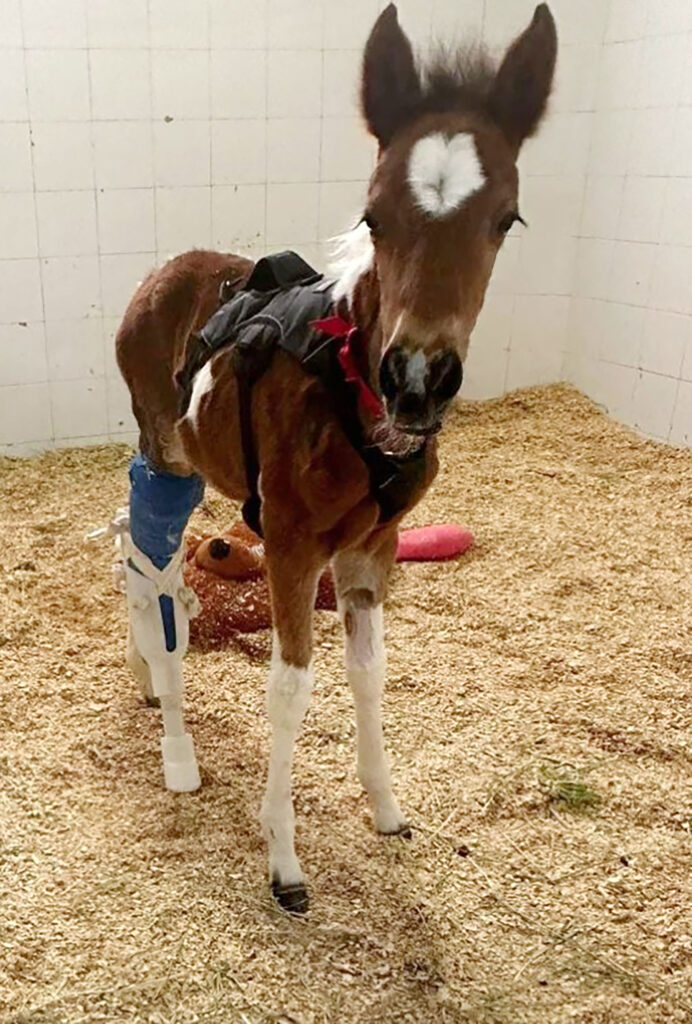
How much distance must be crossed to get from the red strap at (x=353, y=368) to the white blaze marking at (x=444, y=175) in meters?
0.27

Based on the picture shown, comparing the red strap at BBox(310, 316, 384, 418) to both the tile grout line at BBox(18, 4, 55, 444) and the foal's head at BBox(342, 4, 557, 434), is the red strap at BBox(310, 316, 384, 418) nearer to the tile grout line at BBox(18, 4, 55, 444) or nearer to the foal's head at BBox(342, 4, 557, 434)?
the foal's head at BBox(342, 4, 557, 434)

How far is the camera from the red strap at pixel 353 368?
140cm

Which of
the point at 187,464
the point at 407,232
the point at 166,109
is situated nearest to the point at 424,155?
the point at 407,232

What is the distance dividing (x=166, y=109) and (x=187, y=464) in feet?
7.59

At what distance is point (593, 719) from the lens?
221 centimetres

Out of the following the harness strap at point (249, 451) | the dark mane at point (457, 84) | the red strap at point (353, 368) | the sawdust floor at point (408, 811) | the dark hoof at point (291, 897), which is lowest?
the sawdust floor at point (408, 811)

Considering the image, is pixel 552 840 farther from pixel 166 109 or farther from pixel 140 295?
pixel 166 109

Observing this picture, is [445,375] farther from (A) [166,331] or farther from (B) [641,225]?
(B) [641,225]

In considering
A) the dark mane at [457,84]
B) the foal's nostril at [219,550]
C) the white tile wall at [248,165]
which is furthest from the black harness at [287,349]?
the white tile wall at [248,165]

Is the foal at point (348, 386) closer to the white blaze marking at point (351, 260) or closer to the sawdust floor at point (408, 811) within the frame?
the white blaze marking at point (351, 260)

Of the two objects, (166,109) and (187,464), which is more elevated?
(166,109)

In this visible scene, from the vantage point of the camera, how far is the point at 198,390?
5.63 feet

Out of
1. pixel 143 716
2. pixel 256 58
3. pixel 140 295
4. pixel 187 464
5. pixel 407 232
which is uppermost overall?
pixel 256 58

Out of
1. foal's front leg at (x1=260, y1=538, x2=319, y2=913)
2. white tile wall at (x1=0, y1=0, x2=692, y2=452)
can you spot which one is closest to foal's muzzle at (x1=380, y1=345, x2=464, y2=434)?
foal's front leg at (x1=260, y1=538, x2=319, y2=913)
